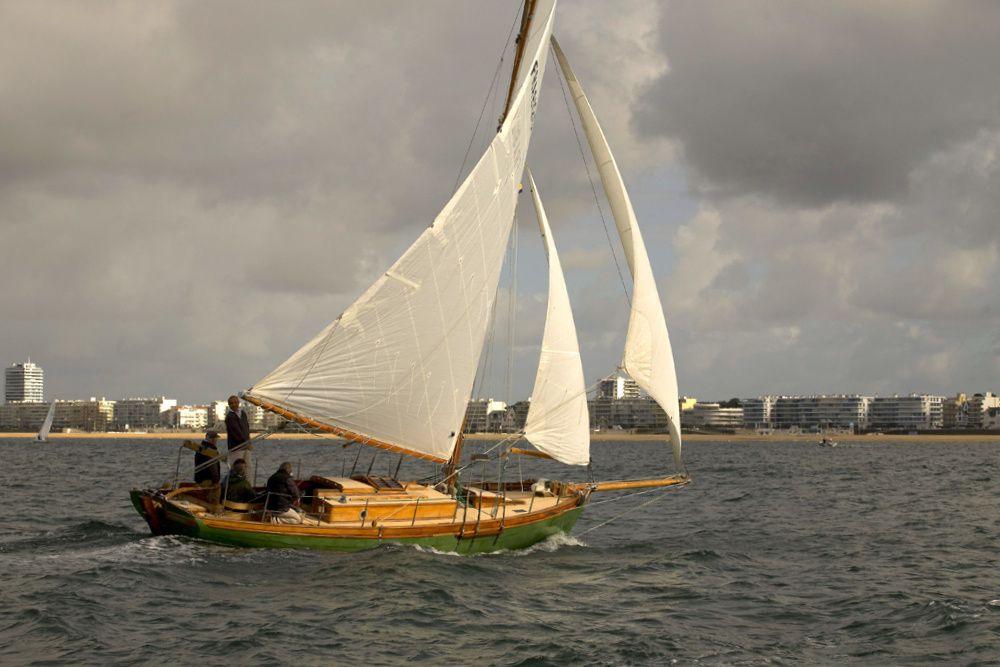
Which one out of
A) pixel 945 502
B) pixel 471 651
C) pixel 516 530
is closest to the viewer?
pixel 471 651

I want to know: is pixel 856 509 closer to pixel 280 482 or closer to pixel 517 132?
pixel 517 132

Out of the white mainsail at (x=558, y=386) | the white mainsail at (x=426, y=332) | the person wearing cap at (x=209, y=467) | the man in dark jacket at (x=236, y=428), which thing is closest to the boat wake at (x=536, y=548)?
the white mainsail at (x=558, y=386)

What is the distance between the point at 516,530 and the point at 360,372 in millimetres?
5396

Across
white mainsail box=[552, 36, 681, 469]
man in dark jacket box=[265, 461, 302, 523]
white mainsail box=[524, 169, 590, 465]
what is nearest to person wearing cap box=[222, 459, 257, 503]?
man in dark jacket box=[265, 461, 302, 523]

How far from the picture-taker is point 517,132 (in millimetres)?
27375

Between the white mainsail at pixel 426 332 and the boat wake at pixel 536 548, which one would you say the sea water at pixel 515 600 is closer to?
the boat wake at pixel 536 548

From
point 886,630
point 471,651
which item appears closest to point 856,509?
point 886,630

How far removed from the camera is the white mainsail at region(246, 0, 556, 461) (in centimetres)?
2398

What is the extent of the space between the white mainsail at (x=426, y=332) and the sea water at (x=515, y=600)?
10.7 feet

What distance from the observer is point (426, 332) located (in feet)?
83.2

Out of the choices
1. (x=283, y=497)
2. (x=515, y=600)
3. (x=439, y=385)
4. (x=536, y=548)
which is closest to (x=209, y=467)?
(x=283, y=497)

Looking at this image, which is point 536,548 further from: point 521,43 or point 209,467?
point 521,43

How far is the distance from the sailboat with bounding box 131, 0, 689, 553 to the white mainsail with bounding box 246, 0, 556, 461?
32 millimetres

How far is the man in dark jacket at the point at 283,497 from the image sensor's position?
23.1 metres
